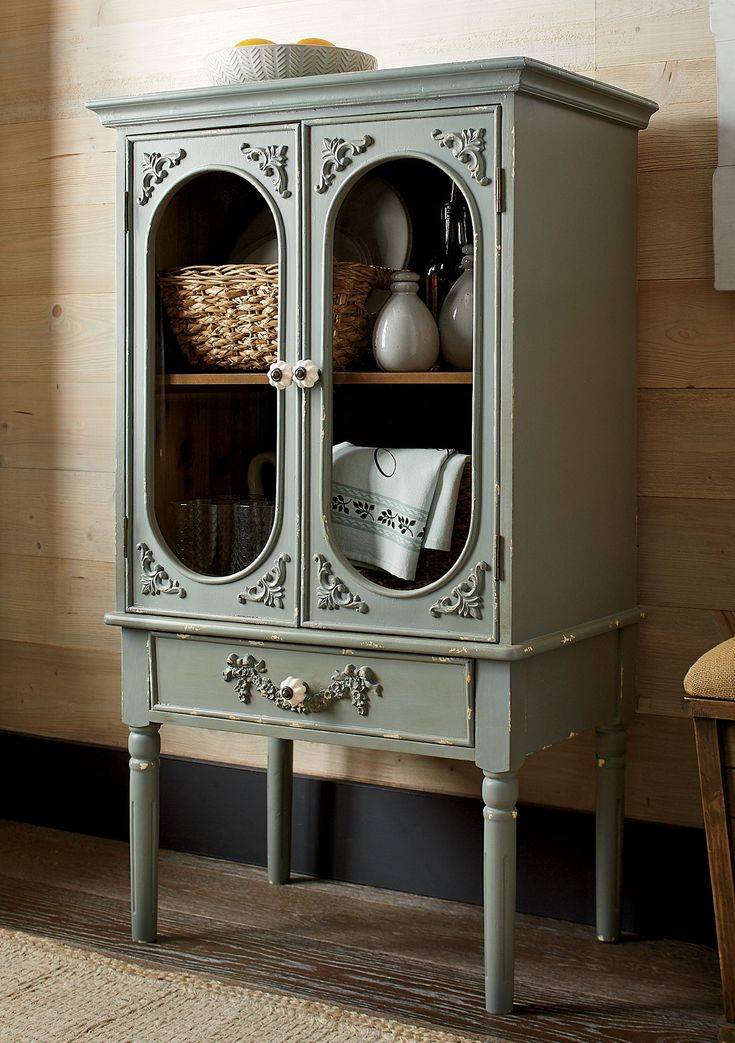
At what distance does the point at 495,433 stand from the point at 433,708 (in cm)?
43

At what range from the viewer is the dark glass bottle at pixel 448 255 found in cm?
191

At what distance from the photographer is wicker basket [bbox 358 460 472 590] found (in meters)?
1.91

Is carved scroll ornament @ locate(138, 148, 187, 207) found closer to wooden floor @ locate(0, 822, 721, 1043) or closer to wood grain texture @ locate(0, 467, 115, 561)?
wood grain texture @ locate(0, 467, 115, 561)

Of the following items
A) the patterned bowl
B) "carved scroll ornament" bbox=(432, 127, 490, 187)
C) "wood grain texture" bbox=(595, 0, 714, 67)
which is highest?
"wood grain texture" bbox=(595, 0, 714, 67)

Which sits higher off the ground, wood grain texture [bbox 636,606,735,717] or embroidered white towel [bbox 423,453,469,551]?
embroidered white towel [bbox 423,453,469,551]

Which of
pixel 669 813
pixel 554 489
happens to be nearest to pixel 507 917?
pixel 669 813

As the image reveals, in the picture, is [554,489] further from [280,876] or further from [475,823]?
[280,876]

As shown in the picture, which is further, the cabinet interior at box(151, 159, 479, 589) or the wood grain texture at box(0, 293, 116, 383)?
the wood grain texture at box(0, 293, 116, 383)

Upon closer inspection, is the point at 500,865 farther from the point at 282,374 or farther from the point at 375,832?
the point at 282,374

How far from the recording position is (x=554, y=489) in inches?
77.6

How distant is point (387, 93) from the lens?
1896 mm

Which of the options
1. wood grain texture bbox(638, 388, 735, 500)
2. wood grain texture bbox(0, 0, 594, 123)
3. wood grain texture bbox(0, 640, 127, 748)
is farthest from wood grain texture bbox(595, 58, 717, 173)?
wood grain texture bbox(0, 640, 127, 748)

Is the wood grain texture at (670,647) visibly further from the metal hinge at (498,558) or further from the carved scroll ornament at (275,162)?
the carved scroll ornament at (275,162)

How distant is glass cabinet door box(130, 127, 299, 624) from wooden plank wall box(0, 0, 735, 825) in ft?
1.92
